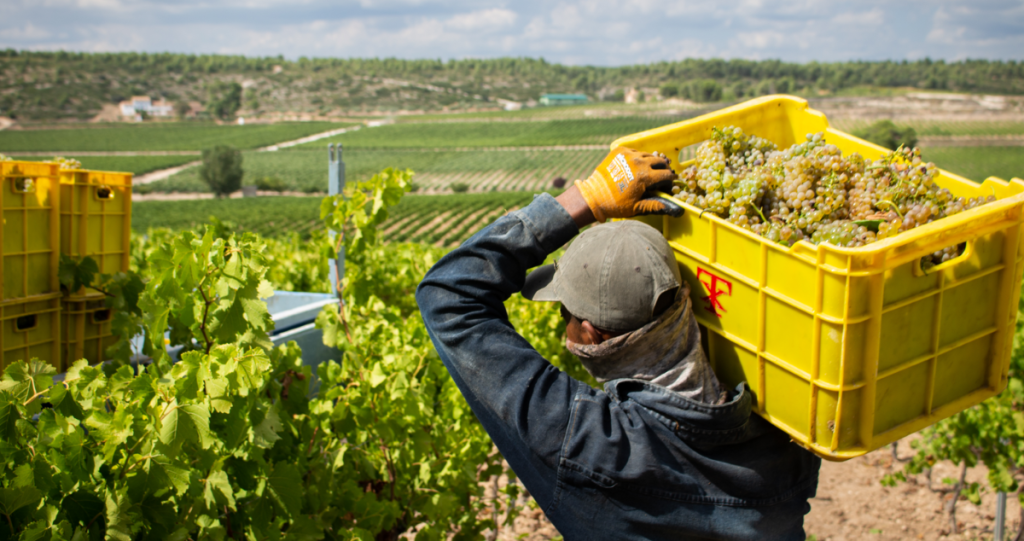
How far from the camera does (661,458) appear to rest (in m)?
1.31

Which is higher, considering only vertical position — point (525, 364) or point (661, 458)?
point (525, 364)

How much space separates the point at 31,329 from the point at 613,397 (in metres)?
2.47

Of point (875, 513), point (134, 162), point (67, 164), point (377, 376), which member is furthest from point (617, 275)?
point (134, 162)

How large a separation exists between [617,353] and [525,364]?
19cm

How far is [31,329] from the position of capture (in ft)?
8.64

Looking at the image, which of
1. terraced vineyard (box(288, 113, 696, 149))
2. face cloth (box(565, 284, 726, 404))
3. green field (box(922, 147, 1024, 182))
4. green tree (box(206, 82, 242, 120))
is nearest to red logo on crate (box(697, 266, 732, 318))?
face cloth (box(565, 284, 726, 404))

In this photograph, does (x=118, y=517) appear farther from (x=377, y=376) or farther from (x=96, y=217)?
(x=96, y=217)

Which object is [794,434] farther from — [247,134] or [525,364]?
[247,134]

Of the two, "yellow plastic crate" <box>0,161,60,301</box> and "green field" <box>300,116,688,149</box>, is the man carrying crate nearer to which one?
"yellow plastic crate" <box>0,161,60,301</box>

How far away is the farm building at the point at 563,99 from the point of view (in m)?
117

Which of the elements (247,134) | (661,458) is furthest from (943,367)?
(247,134)

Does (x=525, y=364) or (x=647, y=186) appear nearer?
(x=525, y=364)

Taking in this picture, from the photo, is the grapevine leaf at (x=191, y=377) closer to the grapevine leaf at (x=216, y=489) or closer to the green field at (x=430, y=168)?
the grapevine leaf at (x=216, y=489)

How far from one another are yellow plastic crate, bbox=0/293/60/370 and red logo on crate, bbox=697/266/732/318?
8.21ft
